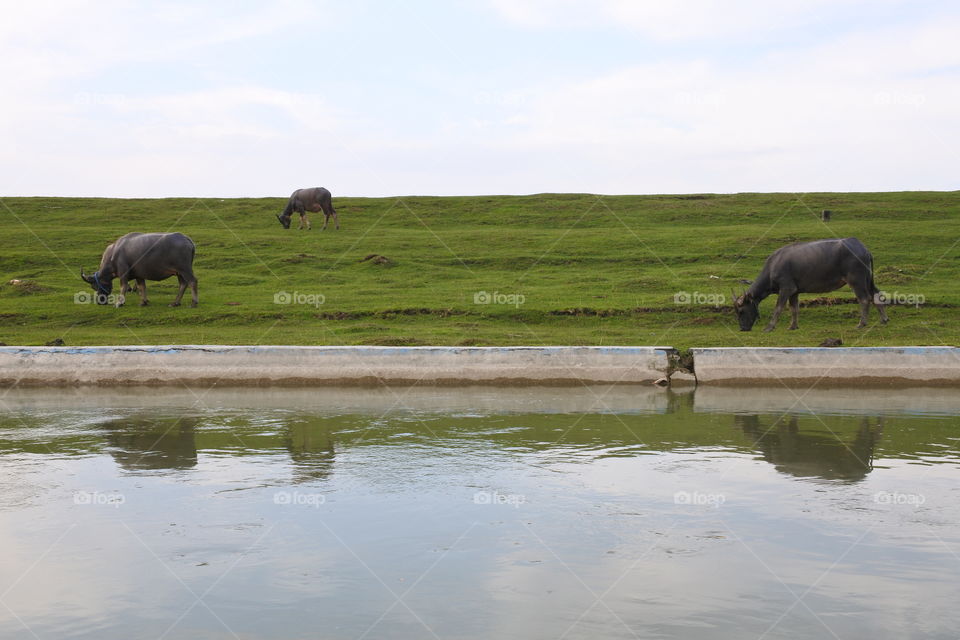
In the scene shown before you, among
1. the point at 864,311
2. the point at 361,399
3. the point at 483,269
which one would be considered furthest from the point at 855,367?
the point at 483,269

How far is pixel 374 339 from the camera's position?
70.3 feet

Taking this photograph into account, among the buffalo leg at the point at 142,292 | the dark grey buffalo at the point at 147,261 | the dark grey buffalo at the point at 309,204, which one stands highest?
the dark grey buffalo at the point at 309,204

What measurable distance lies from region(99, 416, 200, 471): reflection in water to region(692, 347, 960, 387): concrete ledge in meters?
10.1

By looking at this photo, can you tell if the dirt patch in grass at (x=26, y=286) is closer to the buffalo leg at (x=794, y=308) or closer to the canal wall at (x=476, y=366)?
the canal wall at (x=476, y=366)

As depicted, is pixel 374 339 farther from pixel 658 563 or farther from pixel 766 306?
pixel 658 563

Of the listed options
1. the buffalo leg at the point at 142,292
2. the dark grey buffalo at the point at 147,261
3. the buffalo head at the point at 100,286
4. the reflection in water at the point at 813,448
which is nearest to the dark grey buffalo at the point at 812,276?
the reflection in water at the point at 813,448

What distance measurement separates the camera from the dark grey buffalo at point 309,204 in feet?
134

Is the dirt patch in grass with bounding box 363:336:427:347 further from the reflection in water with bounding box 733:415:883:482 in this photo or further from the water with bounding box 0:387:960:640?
the reflection in water with bounding box 733:415:883:482

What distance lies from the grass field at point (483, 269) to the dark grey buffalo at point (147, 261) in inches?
31.4

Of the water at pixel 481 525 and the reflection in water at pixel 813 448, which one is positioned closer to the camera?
the water at pixel 481 525

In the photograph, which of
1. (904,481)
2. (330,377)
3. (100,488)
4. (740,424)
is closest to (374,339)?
(330,377)

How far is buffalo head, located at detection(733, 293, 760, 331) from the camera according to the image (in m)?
23.5

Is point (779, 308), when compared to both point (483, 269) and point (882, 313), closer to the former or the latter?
point (882, 313)

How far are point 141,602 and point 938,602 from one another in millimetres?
5358
